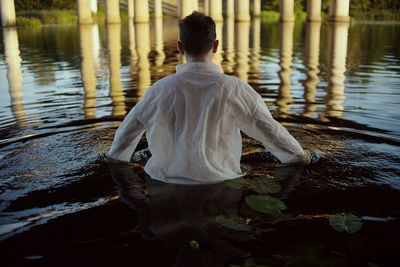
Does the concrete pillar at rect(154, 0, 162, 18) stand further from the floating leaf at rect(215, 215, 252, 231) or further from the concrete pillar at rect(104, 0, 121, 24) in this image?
the floating leaf at rect(215, 215, 252, 231)

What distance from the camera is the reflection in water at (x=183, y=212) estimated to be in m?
3.13

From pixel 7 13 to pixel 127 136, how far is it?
1654 inches

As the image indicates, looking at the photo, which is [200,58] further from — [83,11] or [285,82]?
[83,11]

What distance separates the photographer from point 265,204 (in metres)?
3.90

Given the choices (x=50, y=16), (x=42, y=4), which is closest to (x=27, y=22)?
(x=50, y=16)

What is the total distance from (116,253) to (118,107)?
5.53 meters

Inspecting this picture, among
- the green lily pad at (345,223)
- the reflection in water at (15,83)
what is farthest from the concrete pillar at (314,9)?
the green lily pad at (345,223)

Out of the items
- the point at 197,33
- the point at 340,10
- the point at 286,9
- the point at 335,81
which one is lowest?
the point at 335,81

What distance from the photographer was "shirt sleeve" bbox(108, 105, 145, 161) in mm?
4117

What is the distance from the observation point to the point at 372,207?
3.83 m

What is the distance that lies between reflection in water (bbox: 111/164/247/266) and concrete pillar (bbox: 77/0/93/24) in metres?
43.7

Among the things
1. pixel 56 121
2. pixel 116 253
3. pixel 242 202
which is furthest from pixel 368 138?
pixel 56 121

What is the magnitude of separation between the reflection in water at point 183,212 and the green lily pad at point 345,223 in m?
0.75

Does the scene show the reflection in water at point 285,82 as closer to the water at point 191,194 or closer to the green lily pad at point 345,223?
the water at point 191,194
